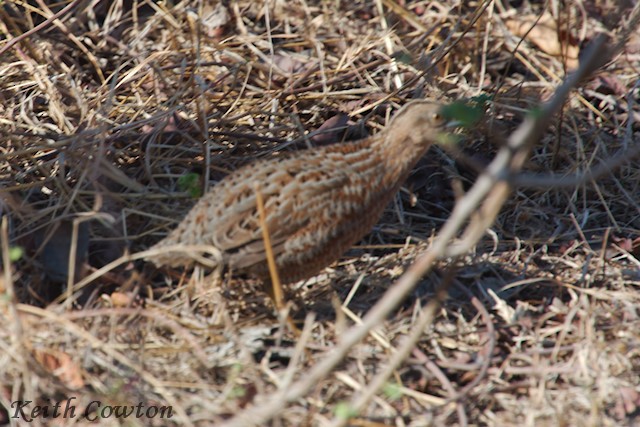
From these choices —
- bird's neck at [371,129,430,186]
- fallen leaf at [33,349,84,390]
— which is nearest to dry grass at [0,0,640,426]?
fallen leaf at [33,349,84,390]

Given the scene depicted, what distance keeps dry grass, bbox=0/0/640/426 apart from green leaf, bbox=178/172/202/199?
0.35 feet

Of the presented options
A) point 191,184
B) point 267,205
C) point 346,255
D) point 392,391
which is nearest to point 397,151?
point 346,255

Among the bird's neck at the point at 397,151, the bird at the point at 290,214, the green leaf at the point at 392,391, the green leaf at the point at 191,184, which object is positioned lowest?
the green leaf at the point at 392,391

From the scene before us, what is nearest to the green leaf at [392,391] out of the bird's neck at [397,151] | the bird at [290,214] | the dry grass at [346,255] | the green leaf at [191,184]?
the dry grass at [346,255]

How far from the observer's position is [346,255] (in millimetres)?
5562

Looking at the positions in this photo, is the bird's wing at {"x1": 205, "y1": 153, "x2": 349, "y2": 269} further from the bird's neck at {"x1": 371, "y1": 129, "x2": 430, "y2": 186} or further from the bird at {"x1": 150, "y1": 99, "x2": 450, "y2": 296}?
the bird's neck at {"x1": 371, "y1": 129, "x2": 430, "y2": 186}

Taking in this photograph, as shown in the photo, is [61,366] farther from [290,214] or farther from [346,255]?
[346,255]

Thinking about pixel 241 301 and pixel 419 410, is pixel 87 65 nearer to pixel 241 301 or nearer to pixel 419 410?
pixel 241 301

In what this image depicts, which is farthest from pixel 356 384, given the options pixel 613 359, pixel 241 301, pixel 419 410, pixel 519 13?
pixel 519 13

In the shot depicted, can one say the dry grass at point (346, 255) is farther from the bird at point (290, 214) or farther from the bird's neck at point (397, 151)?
the bird's neck at point (397, 151)

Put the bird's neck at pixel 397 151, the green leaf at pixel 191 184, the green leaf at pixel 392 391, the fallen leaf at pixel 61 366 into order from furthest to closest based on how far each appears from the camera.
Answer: the green leaf at pixel 191 184 < the bird's neck at pixel 397 151 < the fallen leaf at pixel 61 366 < the green leaf at pixel 392 391

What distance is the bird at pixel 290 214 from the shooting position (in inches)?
184

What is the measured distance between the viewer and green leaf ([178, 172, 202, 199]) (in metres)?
5.48

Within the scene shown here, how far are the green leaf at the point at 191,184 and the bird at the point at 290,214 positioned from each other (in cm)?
61
